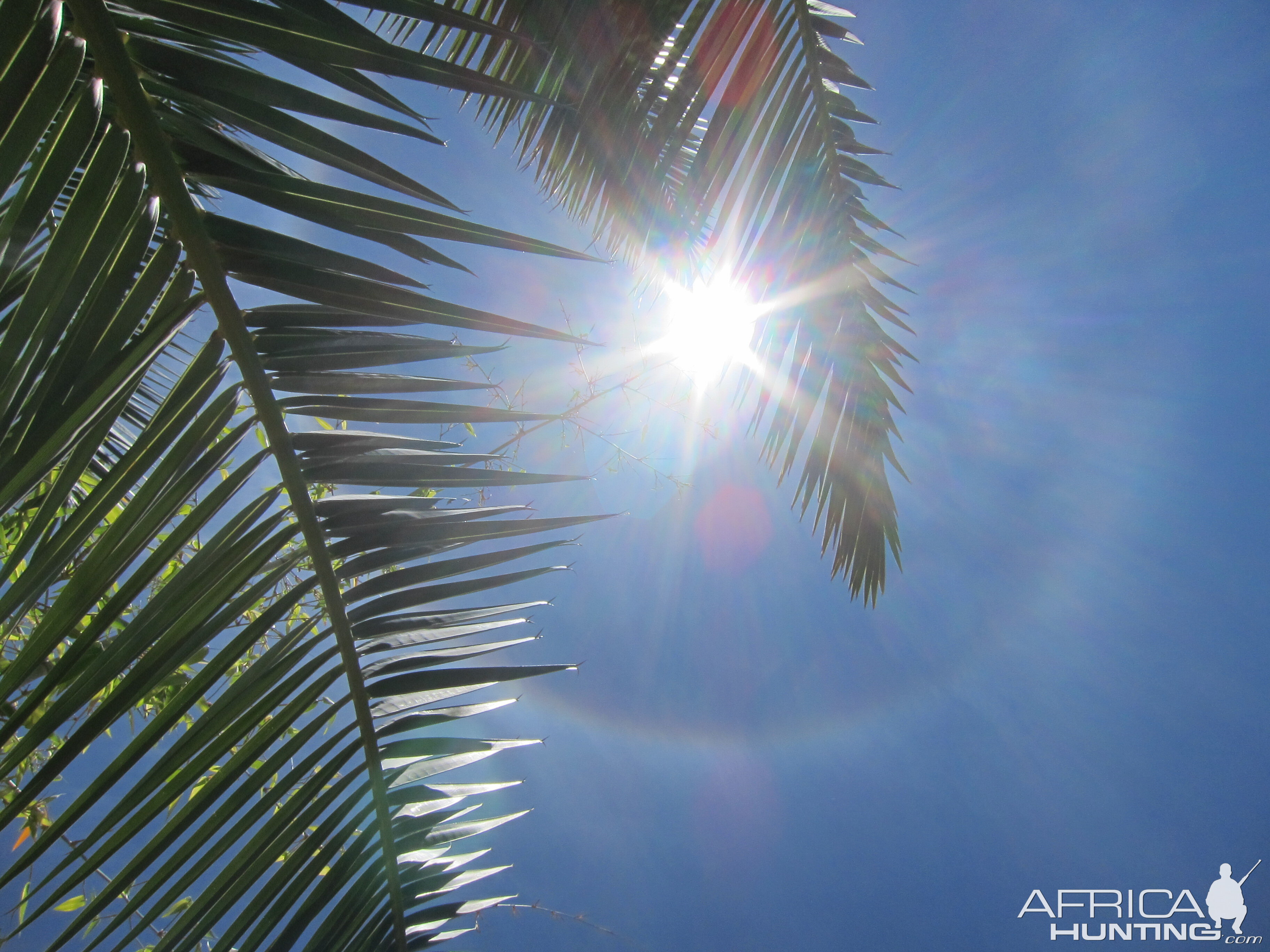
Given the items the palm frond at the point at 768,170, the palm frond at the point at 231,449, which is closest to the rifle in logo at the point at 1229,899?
the palm frond at the point at 768,170

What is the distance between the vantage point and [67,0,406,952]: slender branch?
13.7 inches

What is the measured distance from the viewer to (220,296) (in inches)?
16.3

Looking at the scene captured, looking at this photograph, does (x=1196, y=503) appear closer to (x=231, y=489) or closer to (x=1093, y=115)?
(x=1093, y=115)

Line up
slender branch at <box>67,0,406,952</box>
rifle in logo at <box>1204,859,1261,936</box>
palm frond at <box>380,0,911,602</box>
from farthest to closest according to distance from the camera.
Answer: rifle in logo at <box>1204,859,1261,936</box> → palm frond at <box>380,0,911,602</box> → slender branch at <box>67,0,406,952</box>

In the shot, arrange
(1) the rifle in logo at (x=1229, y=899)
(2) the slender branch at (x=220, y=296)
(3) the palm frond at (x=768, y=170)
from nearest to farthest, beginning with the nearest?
(2) the slender branch at (x=220, y=296), (3) the palm frond at (x=768, y=170), (1) the rifle in logo at (x=1229, y=899)

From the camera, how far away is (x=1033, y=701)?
564 cm

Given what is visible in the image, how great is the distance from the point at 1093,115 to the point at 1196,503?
3.25 meters

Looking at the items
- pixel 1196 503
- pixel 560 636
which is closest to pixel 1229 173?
pixel 1196 503

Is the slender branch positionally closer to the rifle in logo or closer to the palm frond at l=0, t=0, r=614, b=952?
Answer: the palm frond at l=0, t=0, r=614, b=952

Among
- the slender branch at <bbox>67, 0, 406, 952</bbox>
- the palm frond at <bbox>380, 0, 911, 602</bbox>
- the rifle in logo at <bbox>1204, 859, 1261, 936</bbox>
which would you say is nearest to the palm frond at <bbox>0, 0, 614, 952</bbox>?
the slender branch at <bbox>67, 0, 406, 952</bbox>

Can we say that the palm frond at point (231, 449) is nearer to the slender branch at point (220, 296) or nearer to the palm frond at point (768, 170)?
the slender branch at point (220, 296)

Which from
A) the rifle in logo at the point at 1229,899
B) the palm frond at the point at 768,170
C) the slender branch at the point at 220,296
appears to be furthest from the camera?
the rifle in logo at the point at 1229,899

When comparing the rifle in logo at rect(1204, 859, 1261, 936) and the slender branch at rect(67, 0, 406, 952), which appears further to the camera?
the rifle in logo at rect(1204, 859, 1261, 936)

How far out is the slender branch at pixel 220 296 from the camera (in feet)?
1.15
